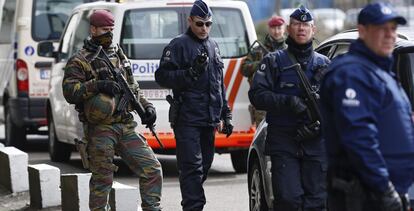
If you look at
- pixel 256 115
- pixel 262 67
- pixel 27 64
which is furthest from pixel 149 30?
pixel 262 67

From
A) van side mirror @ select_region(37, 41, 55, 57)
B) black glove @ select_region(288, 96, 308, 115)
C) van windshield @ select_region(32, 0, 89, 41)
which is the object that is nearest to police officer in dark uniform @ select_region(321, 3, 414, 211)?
black glove @ select_region(288, 96, 308, 115)

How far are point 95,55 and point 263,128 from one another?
142 centimetres

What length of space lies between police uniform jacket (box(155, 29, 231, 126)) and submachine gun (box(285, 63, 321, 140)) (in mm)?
1420

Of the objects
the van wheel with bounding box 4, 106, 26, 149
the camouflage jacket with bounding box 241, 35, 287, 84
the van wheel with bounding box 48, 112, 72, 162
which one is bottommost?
the van wheel with bounding box 4, 106, 26, 149

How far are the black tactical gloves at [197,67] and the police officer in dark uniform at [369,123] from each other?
3.25 meters

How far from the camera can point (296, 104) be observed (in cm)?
772

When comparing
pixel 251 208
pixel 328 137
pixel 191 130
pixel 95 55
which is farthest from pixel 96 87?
pixel 328 137

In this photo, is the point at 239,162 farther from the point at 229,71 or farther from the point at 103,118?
the point at 103,118

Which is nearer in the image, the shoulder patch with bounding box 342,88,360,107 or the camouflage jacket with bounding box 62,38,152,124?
the shoulder patch with bounding box 342,88,360,107

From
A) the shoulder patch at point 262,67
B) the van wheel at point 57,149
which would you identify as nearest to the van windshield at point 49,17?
the van wheel at point 57,149

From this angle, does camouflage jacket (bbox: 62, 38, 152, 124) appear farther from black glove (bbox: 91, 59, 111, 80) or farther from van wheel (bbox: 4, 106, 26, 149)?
van wheel (bbox: 4, 106, 26, 149)

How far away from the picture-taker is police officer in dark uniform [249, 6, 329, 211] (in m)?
7.76

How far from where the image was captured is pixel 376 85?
5.61 m

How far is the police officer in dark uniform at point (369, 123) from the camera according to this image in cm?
553
